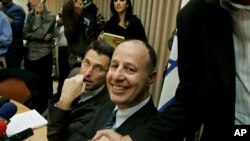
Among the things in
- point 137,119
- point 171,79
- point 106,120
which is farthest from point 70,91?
point 171,79

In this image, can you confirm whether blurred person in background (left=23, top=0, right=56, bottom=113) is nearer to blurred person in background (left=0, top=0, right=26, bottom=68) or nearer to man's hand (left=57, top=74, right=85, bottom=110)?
blurred person in background (left=0, top=0, right=26, bottom=68)

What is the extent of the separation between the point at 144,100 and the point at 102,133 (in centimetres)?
61

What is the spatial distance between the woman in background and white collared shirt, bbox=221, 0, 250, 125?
9.02 feet

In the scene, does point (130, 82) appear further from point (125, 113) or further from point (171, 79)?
point (171, 79)

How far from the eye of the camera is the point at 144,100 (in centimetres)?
164

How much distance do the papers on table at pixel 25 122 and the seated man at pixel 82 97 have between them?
0.29 m

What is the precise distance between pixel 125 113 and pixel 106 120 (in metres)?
0.16

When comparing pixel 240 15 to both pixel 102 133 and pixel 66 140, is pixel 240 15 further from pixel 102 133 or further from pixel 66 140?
pixel 66 140

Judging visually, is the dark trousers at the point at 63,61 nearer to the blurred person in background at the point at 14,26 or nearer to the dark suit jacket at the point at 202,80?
the blurred person in background at the point at 14,26

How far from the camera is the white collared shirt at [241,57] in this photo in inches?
38.1

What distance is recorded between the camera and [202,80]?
1.04m

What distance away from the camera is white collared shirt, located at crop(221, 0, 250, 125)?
38.1 inches

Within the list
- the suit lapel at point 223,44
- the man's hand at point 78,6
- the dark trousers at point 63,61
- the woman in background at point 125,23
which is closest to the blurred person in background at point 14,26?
the dark trousers at point 63,61

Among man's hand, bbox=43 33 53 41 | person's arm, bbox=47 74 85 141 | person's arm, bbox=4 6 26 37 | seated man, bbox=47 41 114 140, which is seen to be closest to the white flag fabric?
seated man, bbox=47 41 114 140
